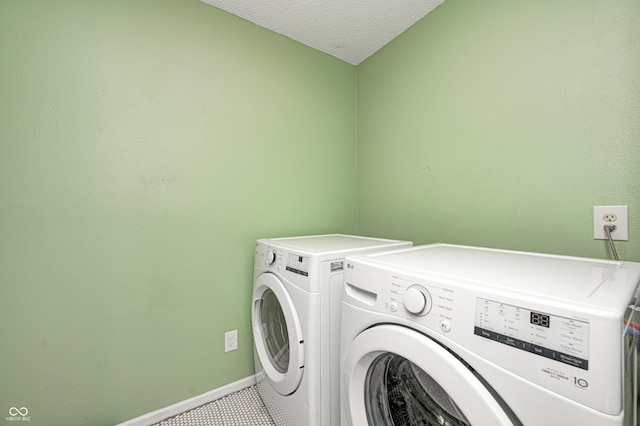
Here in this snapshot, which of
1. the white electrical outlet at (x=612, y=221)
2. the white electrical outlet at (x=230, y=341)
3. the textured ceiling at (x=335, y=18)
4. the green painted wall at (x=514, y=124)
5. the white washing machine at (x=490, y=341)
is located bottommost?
the white electrical outlet at (x=230, y=341)

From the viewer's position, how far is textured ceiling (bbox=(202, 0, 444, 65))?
1.40 metres

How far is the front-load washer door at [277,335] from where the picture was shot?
3.42 ft

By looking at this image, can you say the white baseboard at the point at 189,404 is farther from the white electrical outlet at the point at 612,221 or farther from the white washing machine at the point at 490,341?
the white electrical outlet at the point at 612,221

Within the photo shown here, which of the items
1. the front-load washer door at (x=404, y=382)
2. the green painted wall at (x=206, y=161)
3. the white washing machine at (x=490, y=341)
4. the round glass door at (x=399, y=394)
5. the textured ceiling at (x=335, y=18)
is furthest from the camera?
the textured ceiling at (x=335, y=18)

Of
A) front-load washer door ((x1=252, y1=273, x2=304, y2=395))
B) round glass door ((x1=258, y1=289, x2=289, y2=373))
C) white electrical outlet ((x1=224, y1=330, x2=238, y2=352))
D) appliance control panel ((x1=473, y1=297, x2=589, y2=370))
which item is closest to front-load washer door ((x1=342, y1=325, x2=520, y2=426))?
appliance control panel ((x1=473, y1=297, x2=589, y2=370))

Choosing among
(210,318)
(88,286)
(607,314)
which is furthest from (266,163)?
(607,314)

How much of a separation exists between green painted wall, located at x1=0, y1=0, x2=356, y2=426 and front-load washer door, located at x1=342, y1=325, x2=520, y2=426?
36.5 inches

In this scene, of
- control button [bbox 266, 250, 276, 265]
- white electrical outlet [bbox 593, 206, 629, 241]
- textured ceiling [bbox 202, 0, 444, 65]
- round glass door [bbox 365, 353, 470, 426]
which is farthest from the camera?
textured ceiling [bbox 202, 0, 444, 65]

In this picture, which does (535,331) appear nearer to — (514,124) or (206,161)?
(514,124)

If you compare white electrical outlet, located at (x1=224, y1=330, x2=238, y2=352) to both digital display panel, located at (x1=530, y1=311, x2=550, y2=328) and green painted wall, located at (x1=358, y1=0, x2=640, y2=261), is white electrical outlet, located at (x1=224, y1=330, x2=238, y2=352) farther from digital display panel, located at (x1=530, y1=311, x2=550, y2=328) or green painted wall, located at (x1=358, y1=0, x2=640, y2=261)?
digital display panel, located at (x1=530, y1=311, x2=550, y2=328)

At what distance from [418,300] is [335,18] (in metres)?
1.56

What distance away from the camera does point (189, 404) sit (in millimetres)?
1373

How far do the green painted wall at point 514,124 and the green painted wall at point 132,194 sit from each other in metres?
0.72

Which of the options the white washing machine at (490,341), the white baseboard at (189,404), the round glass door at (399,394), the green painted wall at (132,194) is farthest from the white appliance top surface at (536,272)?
the white baseboard at (189,404)
